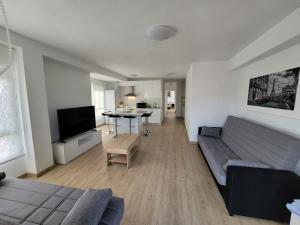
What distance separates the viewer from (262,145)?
2062 millimetres

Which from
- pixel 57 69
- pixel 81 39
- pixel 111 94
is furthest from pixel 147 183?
pixel 111 94

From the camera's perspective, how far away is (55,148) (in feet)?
10.0

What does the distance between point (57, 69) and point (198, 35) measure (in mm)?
3224

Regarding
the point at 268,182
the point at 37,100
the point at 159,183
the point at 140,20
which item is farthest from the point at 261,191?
the point at 37,100

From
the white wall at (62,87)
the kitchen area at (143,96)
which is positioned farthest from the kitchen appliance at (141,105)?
the white wall at (62,87)

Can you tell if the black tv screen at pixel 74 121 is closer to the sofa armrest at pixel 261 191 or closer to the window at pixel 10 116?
the window at pixel 10 116

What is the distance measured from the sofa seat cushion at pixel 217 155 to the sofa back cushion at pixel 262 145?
15 cm

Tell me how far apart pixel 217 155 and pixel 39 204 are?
8.29 ft

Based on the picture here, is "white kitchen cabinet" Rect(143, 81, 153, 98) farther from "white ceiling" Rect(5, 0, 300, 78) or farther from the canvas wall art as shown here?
the canvas wall art

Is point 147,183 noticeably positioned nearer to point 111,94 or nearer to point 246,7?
point 246,7

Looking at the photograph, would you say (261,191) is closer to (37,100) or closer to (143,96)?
(37,100)

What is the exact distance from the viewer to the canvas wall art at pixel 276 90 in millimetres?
1945

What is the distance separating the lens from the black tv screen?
3129mm

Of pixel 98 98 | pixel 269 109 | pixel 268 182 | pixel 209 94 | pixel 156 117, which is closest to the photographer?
pixel 268 182
